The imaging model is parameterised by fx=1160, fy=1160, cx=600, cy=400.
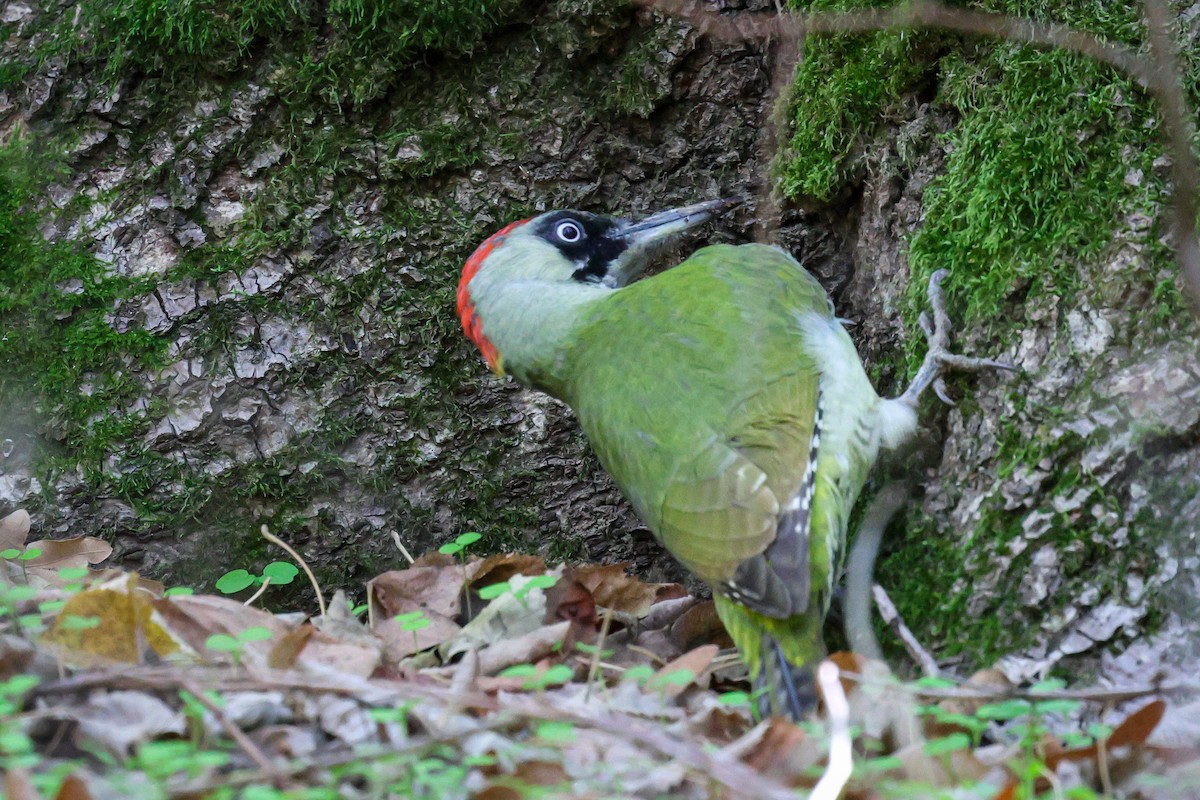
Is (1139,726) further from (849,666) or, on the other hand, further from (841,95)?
(841,95)

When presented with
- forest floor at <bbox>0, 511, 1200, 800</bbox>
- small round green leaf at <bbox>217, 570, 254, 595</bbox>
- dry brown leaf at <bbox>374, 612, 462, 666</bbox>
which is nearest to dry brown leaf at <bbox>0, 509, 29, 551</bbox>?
small round green leaf at <bbox>217, 570, 254, 595</bbox>

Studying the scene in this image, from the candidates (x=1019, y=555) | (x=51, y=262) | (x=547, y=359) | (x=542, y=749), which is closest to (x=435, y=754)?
(x=542, y=749)

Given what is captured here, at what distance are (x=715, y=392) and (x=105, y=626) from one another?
1663 millimetres

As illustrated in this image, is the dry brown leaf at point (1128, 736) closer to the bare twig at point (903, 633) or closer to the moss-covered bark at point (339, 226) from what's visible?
the bare twig at point (903, 633)

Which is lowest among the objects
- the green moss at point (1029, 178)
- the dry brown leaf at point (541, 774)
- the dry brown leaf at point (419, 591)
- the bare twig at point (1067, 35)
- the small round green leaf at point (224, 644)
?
the dry brown leaf at point (419, 591)

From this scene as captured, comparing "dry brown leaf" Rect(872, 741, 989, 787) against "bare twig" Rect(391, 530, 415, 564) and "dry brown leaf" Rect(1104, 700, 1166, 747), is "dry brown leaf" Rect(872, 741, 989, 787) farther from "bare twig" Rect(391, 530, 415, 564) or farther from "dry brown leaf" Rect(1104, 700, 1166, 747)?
"bare twig" Rect(391, 530, 415, 564)

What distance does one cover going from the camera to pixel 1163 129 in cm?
297

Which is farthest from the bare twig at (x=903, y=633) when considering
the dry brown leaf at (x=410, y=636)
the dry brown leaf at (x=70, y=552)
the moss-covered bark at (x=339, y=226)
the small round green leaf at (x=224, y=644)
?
the dry brown leaf at (x=70, y=552)

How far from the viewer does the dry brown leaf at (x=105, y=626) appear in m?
2.49

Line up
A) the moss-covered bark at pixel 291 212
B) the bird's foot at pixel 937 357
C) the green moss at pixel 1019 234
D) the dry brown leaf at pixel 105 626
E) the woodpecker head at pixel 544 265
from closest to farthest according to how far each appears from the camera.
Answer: the dry brown leaf at pixel 105 626
the green moss at pixel 1019 234
the bird's foot at pixel 937 357
the woodpecker head at pixel 544 265
the moss-covered bark at pixel 291 212

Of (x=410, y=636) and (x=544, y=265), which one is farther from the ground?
(x=544, y=265)

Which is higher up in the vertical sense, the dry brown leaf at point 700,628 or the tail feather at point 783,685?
the tail feather at point 783,685

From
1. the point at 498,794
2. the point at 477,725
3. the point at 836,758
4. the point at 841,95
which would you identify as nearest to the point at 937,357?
the point at 841,95

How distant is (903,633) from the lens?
2908mm
